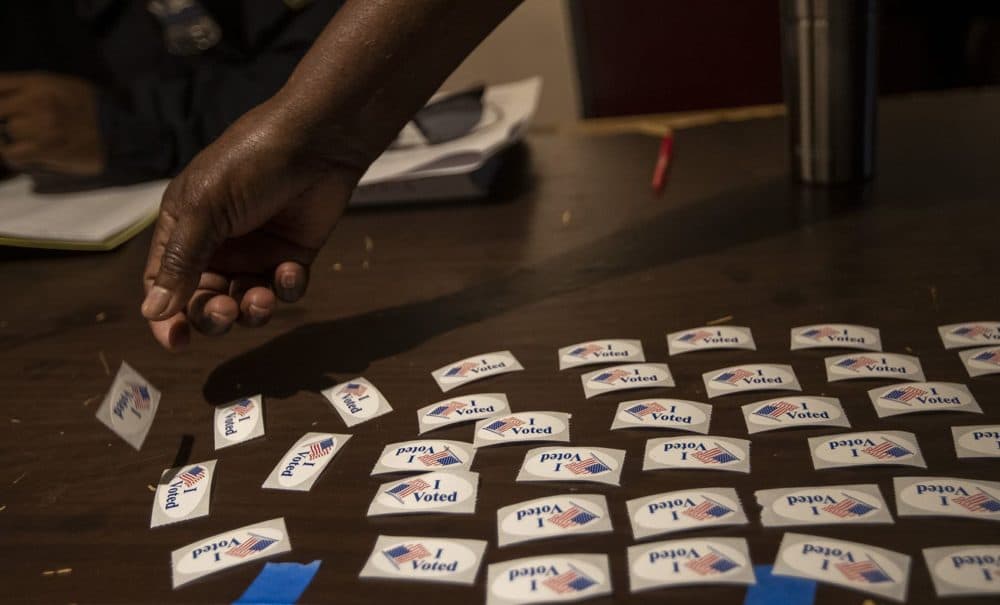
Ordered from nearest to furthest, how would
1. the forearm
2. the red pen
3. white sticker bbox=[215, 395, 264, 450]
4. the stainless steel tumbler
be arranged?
white sticker bbox=[215, 395, 264, 450] → the forearm → the stainless steel tumbler → the red pen

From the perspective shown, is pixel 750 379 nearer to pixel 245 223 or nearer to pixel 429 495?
pixel 429 495

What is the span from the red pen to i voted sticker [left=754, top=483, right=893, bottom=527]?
22.4 inches

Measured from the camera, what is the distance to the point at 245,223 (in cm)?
70

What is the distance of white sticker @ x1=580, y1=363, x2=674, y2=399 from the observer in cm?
58

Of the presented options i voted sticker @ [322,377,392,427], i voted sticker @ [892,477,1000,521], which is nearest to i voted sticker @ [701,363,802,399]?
i voted sticker @ [892,477,1000,521]

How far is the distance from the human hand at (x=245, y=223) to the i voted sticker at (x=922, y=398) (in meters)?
0.45

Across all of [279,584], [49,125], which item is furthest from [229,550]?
[49,125]

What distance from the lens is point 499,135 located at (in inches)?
39.9

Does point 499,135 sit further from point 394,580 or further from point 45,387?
point 394,580

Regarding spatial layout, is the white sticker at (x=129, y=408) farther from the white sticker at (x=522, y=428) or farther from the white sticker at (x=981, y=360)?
the white sticker at (x=981, y=360)

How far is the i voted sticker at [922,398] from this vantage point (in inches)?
20.1

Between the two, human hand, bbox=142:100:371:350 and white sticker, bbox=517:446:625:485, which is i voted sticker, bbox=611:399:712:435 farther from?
human hand, bbox=142:100:371:350

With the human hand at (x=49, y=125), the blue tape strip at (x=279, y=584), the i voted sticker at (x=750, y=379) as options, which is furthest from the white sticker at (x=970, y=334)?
the human hand at (x=49, y=125)

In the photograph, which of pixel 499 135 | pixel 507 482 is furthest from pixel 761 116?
pixel 507 482
